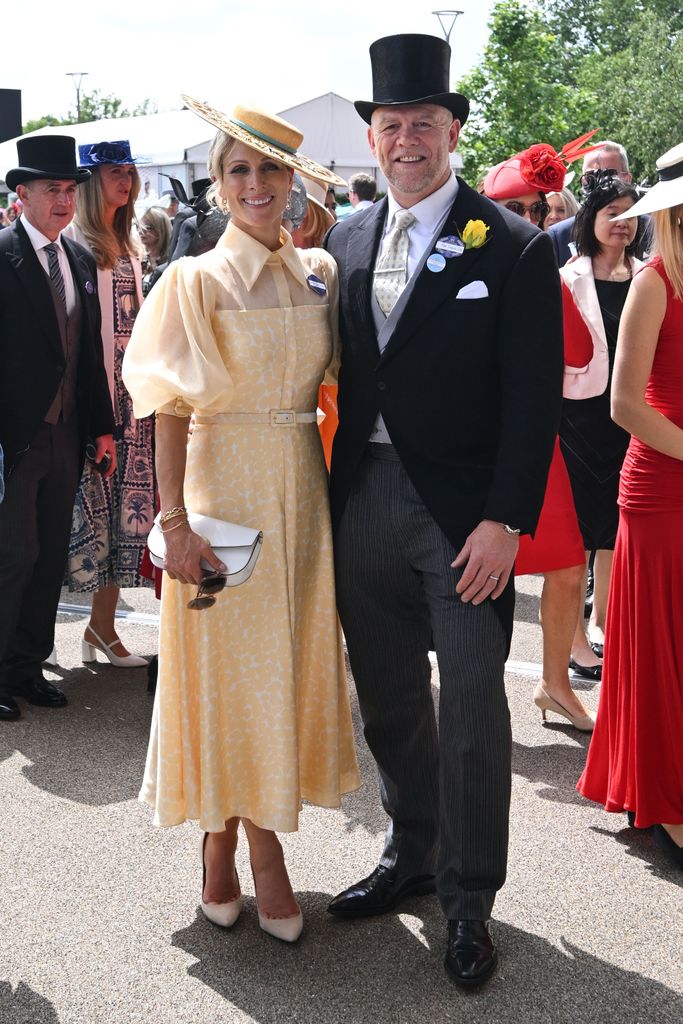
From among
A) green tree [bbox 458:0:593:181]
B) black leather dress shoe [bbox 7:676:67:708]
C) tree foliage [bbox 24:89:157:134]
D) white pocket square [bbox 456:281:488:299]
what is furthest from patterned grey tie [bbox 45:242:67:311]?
tree foliage [bbox 24:89:157:134]

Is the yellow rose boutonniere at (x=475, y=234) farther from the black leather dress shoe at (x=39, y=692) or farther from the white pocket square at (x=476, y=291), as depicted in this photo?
the black leather dress shoe at (x=39, y=692)

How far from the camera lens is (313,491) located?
317 centimetres

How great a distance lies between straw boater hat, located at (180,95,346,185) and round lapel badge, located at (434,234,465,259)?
0.35m

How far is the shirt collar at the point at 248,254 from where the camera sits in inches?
118

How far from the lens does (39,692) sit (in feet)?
16.8

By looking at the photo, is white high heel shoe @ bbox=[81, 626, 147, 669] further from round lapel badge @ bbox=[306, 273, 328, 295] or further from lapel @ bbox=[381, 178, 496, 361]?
lapel @ bbox=[381, 178, 496, 361]

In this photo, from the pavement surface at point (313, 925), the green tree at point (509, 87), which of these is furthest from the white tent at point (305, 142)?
the pavement surface at point (313, 925)

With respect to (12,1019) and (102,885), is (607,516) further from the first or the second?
(12,1019)

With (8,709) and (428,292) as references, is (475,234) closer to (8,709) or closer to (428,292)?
(428,292)

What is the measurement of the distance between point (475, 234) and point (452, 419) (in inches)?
17.6

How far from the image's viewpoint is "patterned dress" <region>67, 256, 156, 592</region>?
217 inches

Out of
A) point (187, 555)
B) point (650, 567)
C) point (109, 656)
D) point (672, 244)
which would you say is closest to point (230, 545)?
point (187, 555)

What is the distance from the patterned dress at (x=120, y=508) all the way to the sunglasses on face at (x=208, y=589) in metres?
2.67

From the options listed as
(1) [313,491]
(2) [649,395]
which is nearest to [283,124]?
(1) [313,491]
